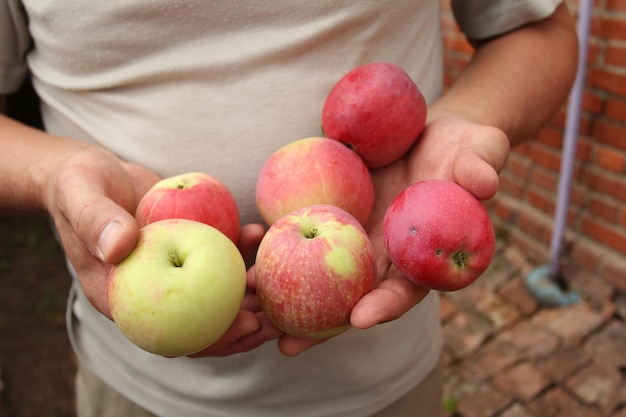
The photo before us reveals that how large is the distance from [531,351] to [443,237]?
1.52 m

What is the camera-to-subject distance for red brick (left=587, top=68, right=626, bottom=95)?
2.12 meters

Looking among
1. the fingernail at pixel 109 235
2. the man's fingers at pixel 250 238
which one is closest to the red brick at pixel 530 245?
the man's fingers at pixel 250 238

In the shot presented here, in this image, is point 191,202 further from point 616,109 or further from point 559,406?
point 616,109

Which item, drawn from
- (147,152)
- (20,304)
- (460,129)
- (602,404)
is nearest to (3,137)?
(147,152)

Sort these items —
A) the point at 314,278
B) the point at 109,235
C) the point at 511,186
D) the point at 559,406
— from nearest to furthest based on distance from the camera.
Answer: the point at 109,235 < the point at 314,278 < the point at 559,406 < the point at 511,186

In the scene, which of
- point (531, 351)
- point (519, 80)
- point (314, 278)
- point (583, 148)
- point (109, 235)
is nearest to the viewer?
point (109, 235)

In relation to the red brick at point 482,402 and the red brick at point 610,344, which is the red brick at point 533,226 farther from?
the red brick at point 482,402

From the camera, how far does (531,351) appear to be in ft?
7.31

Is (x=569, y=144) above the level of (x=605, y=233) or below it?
above

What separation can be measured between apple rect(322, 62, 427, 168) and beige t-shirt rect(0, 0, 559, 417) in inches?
1.8

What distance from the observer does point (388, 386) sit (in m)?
1.15

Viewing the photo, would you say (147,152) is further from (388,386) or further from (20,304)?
(20,304)

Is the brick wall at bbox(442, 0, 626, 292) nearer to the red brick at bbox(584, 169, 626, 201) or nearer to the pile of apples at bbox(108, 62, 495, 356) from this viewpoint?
the red brick at bbox(584, 169, 626, 201)

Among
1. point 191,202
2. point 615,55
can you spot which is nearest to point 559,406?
point 615,55
